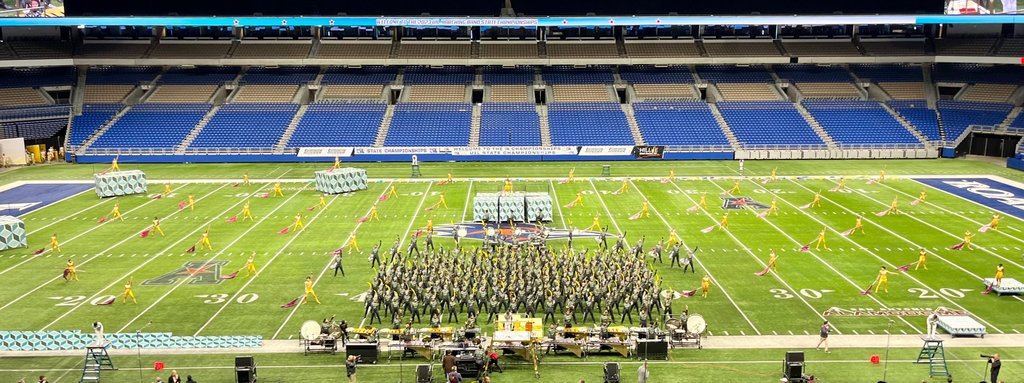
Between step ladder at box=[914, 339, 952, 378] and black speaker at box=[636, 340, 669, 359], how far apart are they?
652cm

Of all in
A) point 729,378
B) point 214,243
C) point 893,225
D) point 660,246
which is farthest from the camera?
point 893,225

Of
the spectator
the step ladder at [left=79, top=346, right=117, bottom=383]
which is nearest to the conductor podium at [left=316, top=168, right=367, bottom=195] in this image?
the step ladder at [left=79, top=346, right=117, bottom=383]

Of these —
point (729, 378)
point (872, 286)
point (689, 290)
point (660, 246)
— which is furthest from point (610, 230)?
point (729, 378)

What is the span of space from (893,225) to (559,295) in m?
20.1

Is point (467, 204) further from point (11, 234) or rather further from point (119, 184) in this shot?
point (11, 234)

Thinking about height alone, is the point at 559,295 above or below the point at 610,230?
below

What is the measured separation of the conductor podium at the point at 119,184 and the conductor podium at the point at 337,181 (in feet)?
32.3

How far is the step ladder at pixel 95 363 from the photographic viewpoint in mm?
20234

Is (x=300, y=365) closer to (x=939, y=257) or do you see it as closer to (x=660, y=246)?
(x=660, y=246)

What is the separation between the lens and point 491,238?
108ft

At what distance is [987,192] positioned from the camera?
44.7 meters

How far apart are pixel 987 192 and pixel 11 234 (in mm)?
47754

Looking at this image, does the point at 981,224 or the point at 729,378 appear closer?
the point at 729,378

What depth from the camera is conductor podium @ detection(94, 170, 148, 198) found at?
44.0m
